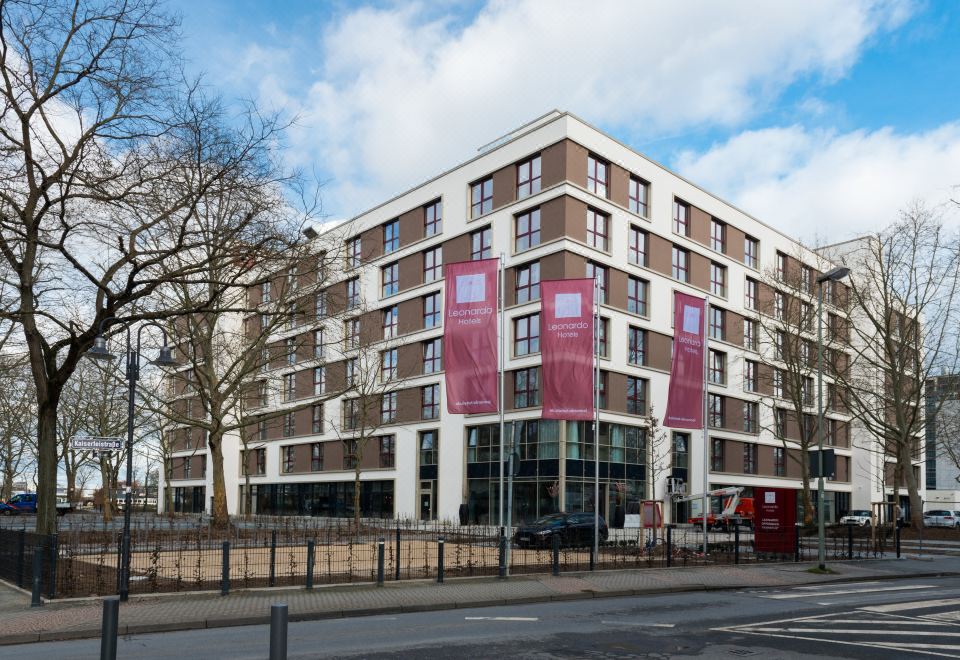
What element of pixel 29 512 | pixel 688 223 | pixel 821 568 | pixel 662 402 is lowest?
pixel 29 512

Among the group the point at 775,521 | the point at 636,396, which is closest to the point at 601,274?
the point at 636,396

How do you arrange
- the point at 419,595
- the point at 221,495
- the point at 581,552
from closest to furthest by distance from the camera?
the point at 419,595, the point at 581,552, the point at 221,495

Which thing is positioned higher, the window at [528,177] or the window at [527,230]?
the window at [528,177]

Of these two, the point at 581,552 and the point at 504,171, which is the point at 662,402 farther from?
the point at 581,552

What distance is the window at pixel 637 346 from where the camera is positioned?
51.6 metres

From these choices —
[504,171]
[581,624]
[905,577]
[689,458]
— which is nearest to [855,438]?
[689,458]

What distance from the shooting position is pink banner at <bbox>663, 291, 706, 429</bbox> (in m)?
27.1

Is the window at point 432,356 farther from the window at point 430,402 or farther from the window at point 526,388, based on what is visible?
the window at point 526,388

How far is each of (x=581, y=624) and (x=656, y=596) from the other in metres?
5.19

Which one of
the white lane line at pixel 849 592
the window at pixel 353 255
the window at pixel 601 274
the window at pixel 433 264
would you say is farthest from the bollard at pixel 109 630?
the window at pixel 433 264

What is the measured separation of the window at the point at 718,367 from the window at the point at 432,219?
21.1 metres

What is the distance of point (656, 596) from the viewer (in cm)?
1805

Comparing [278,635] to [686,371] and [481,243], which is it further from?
[481,243]

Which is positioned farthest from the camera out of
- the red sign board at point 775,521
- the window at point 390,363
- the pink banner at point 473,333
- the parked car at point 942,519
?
the parked car at point 942,519
